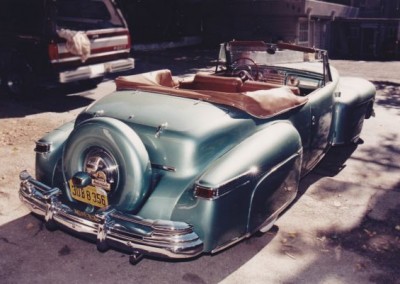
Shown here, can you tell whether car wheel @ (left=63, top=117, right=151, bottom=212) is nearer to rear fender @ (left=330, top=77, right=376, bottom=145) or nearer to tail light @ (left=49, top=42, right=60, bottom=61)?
rear fender @ (left=330, top=77, right=376, bottom=145)

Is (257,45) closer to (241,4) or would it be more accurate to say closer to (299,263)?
(299,263)

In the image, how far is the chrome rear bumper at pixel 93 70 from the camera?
25.3 ft

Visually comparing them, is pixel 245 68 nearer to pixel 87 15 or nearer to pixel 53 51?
pixel 53 51

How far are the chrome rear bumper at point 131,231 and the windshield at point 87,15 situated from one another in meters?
6.58

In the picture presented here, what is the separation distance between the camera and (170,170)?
322cm

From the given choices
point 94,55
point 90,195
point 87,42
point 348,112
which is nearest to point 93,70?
point 94,55

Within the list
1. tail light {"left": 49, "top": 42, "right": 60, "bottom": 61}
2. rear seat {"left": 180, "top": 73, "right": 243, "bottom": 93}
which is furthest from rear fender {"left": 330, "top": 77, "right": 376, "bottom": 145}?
tail light {"left": 49, "top": 42, "right": 60, "bottom": 61}

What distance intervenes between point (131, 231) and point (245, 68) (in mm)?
2999

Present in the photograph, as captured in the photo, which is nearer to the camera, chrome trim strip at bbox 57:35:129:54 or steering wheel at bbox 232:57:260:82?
steering wheel at bbox 232:57:260:82

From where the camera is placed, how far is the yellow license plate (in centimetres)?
327

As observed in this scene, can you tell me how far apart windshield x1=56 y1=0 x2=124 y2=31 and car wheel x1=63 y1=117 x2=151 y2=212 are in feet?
20.7

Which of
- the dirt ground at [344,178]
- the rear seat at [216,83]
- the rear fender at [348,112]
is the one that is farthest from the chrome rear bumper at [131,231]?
the rear fender at [348,112]

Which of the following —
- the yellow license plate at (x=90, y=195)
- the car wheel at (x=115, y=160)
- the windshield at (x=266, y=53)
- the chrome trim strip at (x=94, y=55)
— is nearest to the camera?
the car wheel at (x=115, y=160)

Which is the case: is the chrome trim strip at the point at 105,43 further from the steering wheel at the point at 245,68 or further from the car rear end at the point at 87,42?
the steering wheel at the point at 245,68
